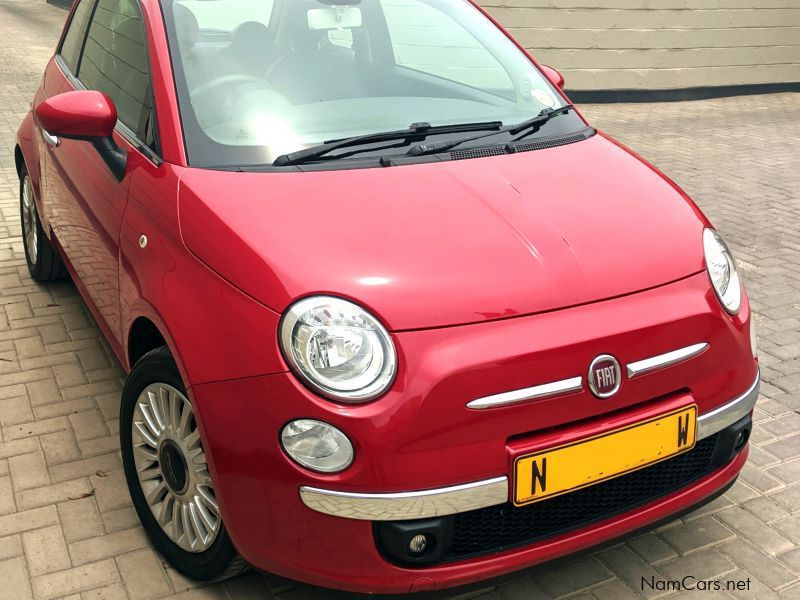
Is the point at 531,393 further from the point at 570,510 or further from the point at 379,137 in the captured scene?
the point at 379,137

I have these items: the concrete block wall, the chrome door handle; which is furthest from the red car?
the concrete block wall

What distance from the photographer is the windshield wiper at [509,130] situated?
2840 mm

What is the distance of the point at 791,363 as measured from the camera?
4.14 m

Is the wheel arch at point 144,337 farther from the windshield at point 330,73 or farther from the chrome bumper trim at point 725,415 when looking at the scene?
the chrome bumper trim at point 725,415

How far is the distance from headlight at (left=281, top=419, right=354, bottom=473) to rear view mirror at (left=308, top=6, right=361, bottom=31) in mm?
1705

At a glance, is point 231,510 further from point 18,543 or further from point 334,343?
point 18,543

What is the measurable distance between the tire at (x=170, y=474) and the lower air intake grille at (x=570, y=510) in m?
0.64

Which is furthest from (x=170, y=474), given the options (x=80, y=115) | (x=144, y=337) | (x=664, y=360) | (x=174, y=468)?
(x=664, y=360)

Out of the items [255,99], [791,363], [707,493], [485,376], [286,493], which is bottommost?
[791,363]

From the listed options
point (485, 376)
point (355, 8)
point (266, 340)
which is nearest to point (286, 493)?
point (266, 340)

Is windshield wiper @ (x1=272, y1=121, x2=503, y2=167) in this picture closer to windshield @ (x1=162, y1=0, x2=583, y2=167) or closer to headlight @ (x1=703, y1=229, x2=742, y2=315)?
windshield @ (x1=162, y1=0, x2=583, y2=167)

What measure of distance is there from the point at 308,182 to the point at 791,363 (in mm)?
2560

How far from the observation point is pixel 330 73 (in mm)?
3135

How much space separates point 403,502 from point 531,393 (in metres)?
0.38
